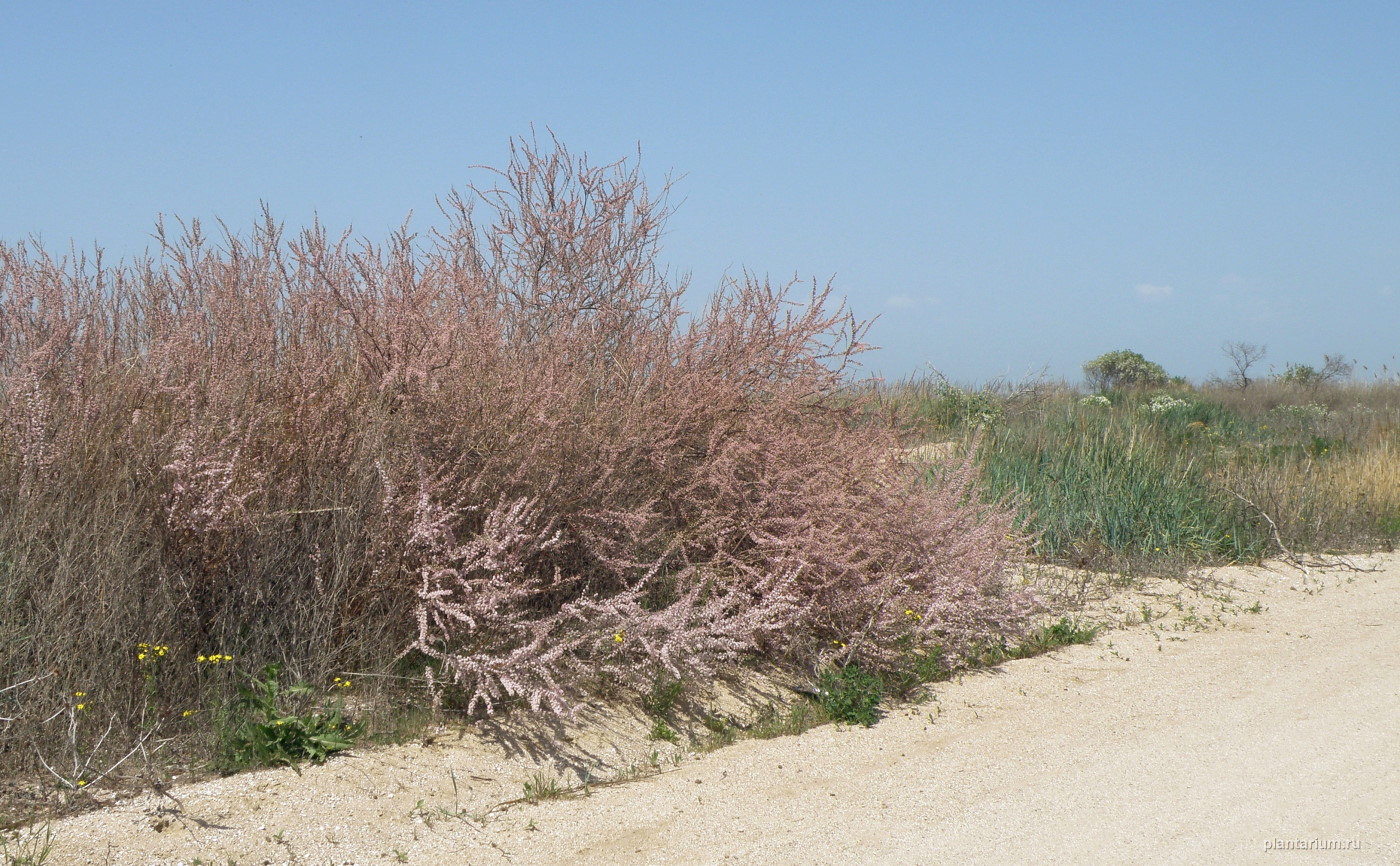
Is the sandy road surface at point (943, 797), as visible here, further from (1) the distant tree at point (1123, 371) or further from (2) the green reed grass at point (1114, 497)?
(1) the distant tree at point (1123, 371)

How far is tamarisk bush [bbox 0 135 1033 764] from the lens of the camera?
202 inches

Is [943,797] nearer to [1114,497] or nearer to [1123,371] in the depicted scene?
[1114,497]

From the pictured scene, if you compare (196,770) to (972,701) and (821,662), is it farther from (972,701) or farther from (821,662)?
(972,701)

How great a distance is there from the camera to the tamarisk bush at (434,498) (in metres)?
5.14

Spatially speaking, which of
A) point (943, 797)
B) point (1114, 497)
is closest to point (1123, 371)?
point (1114, 497)

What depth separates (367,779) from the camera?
186 inches

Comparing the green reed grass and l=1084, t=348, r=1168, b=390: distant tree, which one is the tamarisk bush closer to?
the green reed grass

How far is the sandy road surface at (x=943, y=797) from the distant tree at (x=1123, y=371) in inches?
810

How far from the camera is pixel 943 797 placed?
4.93 m

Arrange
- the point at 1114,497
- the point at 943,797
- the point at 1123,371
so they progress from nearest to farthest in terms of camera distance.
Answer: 1. the point at 943,797
2. the point at 1114,497
3. the point at 1123,371

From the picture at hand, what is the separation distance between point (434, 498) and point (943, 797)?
9.39 ft

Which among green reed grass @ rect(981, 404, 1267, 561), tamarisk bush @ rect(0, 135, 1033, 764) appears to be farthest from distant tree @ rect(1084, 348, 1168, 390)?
tamarisk bush @ rect(0, 135, 1033, 764)

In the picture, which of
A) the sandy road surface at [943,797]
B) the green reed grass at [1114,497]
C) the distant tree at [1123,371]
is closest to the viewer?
the sandy road surface at [943,797]

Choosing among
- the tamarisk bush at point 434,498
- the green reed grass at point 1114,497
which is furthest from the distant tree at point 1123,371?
the tamarisk bush at point 434,498
